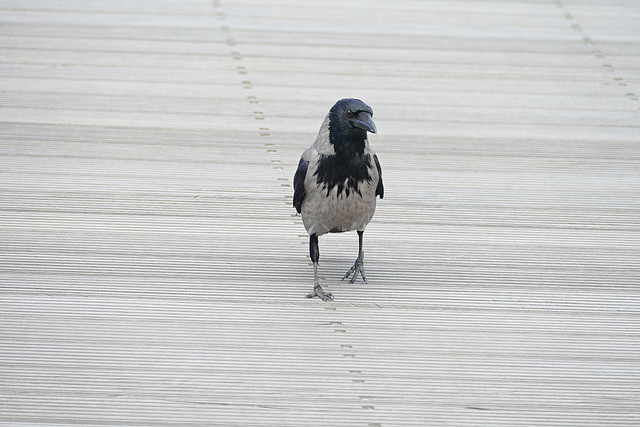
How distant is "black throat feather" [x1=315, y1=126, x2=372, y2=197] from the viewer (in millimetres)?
3479

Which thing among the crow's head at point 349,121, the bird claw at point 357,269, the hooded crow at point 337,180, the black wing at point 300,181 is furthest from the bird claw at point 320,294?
the crow's head at point 349,121

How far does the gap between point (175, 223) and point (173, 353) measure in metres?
1.27

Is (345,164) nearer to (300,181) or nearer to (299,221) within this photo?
(300,181)

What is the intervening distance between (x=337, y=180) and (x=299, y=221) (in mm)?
851

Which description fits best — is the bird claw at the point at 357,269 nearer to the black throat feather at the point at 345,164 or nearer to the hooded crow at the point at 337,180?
the hooded crow at the point at 337,180

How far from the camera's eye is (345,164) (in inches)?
138

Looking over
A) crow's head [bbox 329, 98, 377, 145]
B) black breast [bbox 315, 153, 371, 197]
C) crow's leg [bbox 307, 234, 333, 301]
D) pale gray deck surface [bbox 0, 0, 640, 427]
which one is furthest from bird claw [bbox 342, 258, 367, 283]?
crow's head [bbox 329, 98, 377, 145]

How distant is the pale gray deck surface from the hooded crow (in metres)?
0.27

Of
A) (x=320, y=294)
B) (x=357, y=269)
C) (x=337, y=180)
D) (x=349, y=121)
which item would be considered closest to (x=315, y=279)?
(x=320, y=294)

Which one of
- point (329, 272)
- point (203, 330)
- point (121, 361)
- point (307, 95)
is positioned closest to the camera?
point (121, 361)

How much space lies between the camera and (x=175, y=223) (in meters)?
4.24

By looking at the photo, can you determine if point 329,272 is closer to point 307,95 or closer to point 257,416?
point 257,416

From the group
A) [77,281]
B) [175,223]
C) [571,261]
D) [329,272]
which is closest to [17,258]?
[77,281]

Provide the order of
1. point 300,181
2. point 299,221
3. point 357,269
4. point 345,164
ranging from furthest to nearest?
point 299,221 → point 357,269 → point 300,181 → point 345,164
